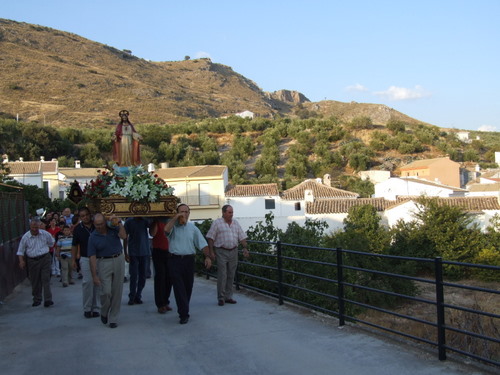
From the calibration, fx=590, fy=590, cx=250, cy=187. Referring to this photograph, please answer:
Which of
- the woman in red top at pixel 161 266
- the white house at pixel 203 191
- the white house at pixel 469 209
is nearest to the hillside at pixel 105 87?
the white house at pixel 203 191

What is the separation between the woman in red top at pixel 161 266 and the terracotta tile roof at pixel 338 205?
38878 mm

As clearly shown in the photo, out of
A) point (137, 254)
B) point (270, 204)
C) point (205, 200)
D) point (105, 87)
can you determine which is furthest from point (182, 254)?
point (105, 87)

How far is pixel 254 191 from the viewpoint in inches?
2149

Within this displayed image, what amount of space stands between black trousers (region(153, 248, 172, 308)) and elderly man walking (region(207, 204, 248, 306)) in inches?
34.0

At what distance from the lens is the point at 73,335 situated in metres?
8.38

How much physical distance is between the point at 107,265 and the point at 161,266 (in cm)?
143

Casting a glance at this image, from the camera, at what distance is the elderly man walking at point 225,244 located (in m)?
10.4

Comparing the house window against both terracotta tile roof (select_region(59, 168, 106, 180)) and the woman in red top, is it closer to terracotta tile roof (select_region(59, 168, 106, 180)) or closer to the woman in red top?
terracotta tile roof (select_region(59, 168, 106, 180))

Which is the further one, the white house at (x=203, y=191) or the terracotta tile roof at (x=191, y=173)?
the terracotta tile roof at (x=191, y=173)

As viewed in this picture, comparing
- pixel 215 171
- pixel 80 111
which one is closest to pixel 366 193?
pixel 215 171

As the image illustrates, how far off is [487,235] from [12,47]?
10480 cm

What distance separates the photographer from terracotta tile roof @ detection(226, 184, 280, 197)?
53.8m

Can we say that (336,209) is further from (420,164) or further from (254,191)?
(420,164)

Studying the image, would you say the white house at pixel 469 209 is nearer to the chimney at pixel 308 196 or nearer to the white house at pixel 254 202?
the chimney at pixel 308 196
